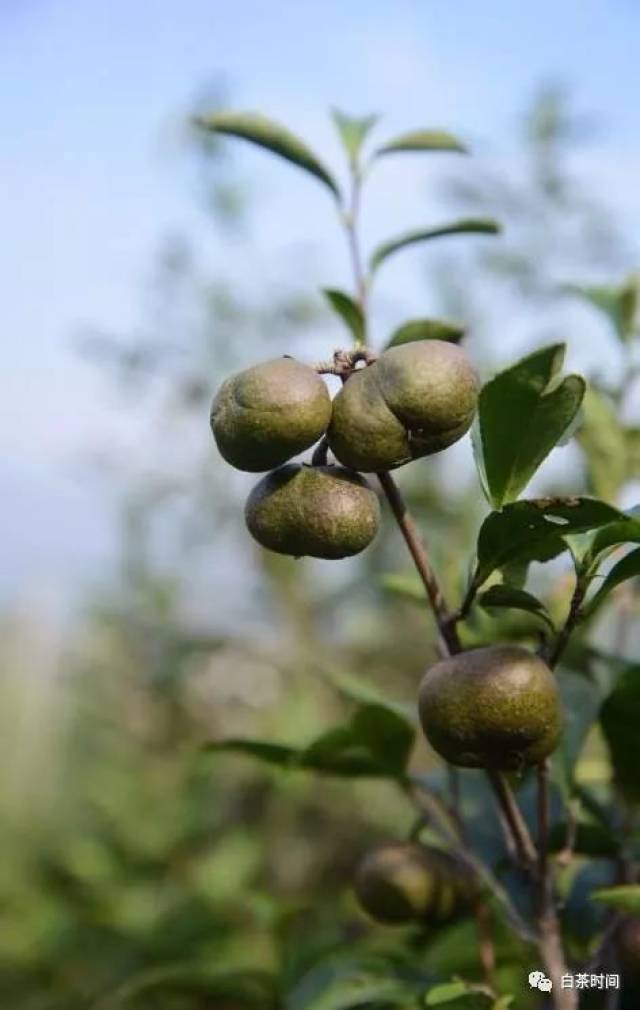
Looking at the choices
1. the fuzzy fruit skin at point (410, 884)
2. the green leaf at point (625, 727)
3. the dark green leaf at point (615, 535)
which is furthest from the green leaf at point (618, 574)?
the fuzzy fruit skin at point (410, 884)

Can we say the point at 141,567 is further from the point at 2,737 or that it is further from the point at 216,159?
the point at 216,159

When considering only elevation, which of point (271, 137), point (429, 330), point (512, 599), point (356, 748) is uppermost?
point (271, 137)

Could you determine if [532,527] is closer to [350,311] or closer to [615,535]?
[615,535]

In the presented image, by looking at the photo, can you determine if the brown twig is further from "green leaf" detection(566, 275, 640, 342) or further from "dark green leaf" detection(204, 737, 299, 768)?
"green leaf" detection(566, 275, 640, 342)

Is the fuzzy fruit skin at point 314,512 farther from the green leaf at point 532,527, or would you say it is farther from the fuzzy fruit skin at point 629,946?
the fuzzy fruit skin at point 629,946

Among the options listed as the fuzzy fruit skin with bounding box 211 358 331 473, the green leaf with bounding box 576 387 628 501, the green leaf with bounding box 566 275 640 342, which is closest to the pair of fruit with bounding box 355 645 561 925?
the fuzzy fruit skin with bounding box 211 358 331 473

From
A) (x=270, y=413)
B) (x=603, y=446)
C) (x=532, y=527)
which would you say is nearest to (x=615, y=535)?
(x=532, y=527)

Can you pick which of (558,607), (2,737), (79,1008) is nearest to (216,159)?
(2,737)
